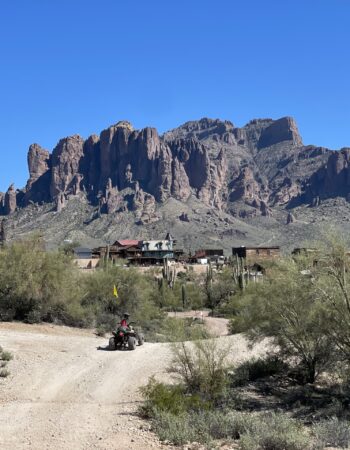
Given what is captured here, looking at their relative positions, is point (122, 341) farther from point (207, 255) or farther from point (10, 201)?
point (10, 201)

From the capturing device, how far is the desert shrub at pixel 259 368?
15250 mm

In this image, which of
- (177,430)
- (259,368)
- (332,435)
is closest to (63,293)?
(259,368)

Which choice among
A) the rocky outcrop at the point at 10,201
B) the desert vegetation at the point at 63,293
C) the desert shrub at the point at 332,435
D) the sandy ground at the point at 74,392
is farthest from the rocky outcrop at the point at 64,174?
the desert shrub at the point at 332,435

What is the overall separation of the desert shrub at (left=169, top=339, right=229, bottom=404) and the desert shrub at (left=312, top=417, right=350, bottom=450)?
9.06 feet

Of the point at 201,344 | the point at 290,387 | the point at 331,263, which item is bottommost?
the point at 290,387

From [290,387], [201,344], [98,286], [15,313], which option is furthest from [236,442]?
[98,286]

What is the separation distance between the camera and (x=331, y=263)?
12.4 metres

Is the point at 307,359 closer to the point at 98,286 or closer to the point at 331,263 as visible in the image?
the point at 331,263

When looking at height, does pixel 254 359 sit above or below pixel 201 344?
below

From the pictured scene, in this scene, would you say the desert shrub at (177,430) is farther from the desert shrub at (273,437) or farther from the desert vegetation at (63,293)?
the desert vegetation at (63,293)

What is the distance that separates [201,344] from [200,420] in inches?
104

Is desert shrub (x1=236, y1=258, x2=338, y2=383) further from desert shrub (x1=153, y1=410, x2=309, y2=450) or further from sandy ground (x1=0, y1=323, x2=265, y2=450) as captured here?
desert shrub (x1=153, y1=410, x2=309, y2=450)

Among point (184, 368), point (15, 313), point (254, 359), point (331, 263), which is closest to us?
point (331, 263)

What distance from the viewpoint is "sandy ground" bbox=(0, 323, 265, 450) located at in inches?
380
